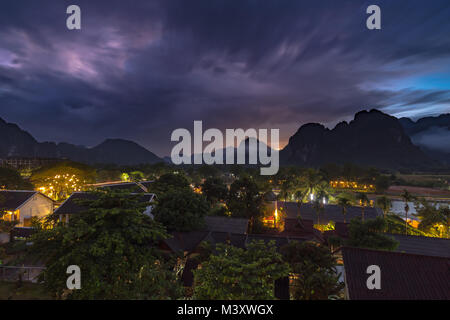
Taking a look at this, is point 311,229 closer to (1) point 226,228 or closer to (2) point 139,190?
(1) point 226,228

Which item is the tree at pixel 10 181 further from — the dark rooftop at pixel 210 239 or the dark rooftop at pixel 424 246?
the dark rooftop at pixel 424 246

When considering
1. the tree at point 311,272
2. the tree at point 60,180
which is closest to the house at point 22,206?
the tree at point 60,180

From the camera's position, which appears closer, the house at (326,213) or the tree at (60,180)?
the house at (326,213)

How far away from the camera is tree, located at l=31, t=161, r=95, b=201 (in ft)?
168

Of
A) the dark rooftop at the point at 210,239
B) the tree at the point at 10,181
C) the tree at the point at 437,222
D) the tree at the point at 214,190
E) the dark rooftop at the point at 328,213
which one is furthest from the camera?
the tree at the point at 214,190

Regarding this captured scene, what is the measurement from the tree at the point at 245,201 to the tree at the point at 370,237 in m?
16.4

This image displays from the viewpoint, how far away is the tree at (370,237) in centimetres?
1787

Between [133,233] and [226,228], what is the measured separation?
57.8 ft

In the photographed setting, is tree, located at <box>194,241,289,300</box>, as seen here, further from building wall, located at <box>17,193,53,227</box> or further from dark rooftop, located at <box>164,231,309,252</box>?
building wall, located at <box>17,193,53,227</box>

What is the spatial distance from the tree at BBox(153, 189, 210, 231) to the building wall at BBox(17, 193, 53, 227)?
18718mm

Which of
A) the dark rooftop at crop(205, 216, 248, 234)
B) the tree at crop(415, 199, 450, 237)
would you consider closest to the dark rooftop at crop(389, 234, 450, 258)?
the tree at crop(415, 199, 450, 237)

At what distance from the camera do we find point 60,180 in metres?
52.2

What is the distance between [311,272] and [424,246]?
62.2 ft

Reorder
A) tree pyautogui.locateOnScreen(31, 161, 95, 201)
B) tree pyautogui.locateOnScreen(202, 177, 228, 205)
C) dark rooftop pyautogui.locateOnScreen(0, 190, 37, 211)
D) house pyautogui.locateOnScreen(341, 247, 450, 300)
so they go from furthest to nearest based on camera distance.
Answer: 1. tree pyautogui.locateOnScreen(31, 161, 95, 201)
2. tree pyautogui.locateOnScreen(202, 177, 228, 205)
3. dark rooftop pyautogui.locateOnScreen(0, 190, 37, 211)
4. house pyautogui.locateOnScreen(341, 247, 450, 300)
